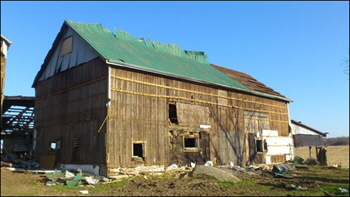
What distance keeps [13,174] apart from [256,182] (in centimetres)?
1306

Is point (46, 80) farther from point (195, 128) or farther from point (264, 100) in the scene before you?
point (264, 100)

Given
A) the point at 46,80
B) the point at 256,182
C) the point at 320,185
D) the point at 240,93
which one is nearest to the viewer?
the point at 320,185

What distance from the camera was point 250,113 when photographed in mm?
27203

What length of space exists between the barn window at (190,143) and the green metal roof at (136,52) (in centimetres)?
416

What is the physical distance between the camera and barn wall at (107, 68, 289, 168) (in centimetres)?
1805

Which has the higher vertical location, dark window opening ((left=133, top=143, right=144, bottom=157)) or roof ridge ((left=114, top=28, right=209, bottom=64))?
roof ridge ((left=114, top=28, right=209, bottom=64))

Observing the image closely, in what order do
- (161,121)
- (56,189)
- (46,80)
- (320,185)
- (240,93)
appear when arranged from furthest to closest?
(240,93), (46,80), (161,121), (320,185), (56,189)

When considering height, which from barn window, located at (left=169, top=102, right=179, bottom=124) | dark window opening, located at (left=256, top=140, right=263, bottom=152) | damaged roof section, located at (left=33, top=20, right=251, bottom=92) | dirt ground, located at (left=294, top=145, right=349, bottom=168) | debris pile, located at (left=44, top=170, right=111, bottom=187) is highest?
damaged roof section, located at (left=33, top=20, right=251, bottom=92)

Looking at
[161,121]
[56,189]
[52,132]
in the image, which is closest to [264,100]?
[161,121]

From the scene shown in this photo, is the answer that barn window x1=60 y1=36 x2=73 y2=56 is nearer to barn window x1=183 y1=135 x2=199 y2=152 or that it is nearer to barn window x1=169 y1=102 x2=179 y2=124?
barn window x1=169 y1=102 x2=179 y2=124

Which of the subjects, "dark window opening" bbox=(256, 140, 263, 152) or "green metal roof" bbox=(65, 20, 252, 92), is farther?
"dark window opening" bbox=(256, 140, 263, 152)

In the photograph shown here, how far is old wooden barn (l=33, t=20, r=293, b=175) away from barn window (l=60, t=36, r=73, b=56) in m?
0.07

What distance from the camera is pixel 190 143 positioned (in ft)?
75.5

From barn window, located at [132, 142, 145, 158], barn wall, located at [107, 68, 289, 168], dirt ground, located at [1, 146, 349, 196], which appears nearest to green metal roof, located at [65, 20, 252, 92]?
barn wall, located at [107, 68, 289, 168]
